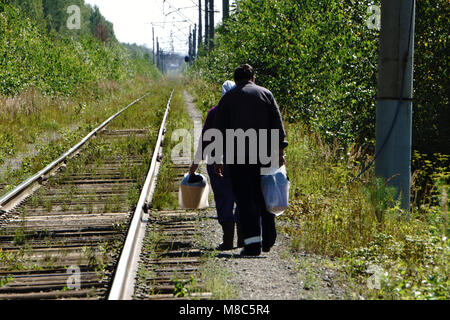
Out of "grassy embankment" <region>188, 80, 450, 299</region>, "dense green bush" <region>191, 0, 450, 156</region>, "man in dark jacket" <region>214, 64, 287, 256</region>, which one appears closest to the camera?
"grassy embankment" <region>188, 80, 450, 299</region>

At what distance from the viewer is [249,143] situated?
527 centimetres

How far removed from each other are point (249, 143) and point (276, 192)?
556 mm

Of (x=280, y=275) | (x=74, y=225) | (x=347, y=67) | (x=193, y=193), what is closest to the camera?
(x=280, y=275)

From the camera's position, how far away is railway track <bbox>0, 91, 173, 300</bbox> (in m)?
4.51

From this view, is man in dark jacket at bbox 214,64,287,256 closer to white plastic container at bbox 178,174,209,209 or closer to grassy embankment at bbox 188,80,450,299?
grassy embankment at bbox 188,80,450,299

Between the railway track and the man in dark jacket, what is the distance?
1.17 m

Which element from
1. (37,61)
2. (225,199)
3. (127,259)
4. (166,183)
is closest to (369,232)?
(225,199)

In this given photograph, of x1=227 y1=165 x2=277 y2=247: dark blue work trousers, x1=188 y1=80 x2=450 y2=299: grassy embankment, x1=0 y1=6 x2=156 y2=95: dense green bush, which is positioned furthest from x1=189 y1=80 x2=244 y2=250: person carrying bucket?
x1=0 y1=6 x2=156 y2=95: dense green bush

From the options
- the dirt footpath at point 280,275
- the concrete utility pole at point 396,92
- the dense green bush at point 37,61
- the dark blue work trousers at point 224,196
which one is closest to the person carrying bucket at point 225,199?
the dark blue work trousers at point 224,196

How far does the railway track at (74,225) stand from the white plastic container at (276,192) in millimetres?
1385

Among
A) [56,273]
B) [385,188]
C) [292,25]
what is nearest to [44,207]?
[56,273]

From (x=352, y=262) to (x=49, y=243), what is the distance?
309cm

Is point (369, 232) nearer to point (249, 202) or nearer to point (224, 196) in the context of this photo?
point (249, 202)

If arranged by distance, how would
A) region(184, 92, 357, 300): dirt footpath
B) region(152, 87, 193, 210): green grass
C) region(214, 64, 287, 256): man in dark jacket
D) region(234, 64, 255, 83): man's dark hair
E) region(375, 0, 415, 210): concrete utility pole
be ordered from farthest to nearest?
region(152, 87, 193, 210): green grass < region(375, 0, 415, 210): concrete utility pole < region(234, 64, 255, 83): man's dark hair < region(214, 64, 287, 256): man in dark jacket < region(184, 92, 357, 300): dirt footpath
